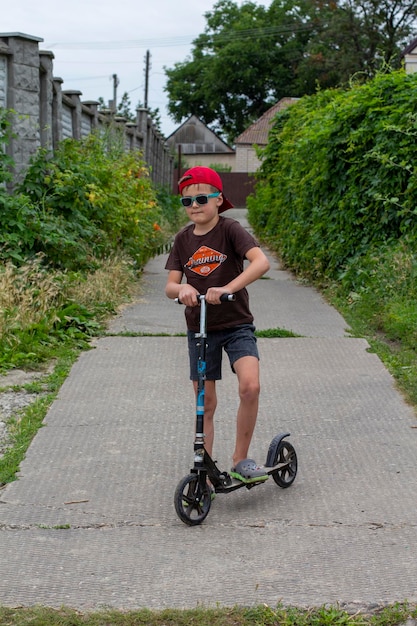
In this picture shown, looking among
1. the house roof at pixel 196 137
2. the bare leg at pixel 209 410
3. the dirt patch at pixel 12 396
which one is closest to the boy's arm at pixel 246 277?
the bare leg at pixel 209 410

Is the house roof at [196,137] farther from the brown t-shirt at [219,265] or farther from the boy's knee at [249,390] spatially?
the boy's knee at [249,390]

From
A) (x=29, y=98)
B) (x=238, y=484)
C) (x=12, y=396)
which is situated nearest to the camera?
(x=238, y=484)

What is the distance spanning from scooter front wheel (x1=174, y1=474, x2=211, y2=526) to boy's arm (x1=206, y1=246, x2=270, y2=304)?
31.8 inches

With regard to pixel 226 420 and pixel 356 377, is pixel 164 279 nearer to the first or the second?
pixel 356 377

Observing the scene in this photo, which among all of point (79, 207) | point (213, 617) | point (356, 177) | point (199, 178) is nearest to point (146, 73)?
point (79, 207)

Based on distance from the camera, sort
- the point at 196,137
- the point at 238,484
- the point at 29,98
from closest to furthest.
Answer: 1. the point at 238,484
2. the point at 29,98
3. the point at 196,137

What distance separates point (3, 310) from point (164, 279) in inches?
205

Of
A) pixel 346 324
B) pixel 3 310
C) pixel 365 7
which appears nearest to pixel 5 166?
pixel 3 310

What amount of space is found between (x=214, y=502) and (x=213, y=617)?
123 centimetres

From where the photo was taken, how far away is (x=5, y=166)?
952 cm

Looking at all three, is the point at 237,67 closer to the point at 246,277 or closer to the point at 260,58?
the point at 260,58

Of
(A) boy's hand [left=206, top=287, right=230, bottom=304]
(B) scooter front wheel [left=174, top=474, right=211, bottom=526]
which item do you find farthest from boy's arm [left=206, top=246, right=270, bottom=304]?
(B) scooter front wheel [left=174, top=474, right=211, bottom=526]

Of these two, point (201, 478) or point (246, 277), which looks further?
point (246, 277)

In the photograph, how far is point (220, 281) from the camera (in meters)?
4.46
